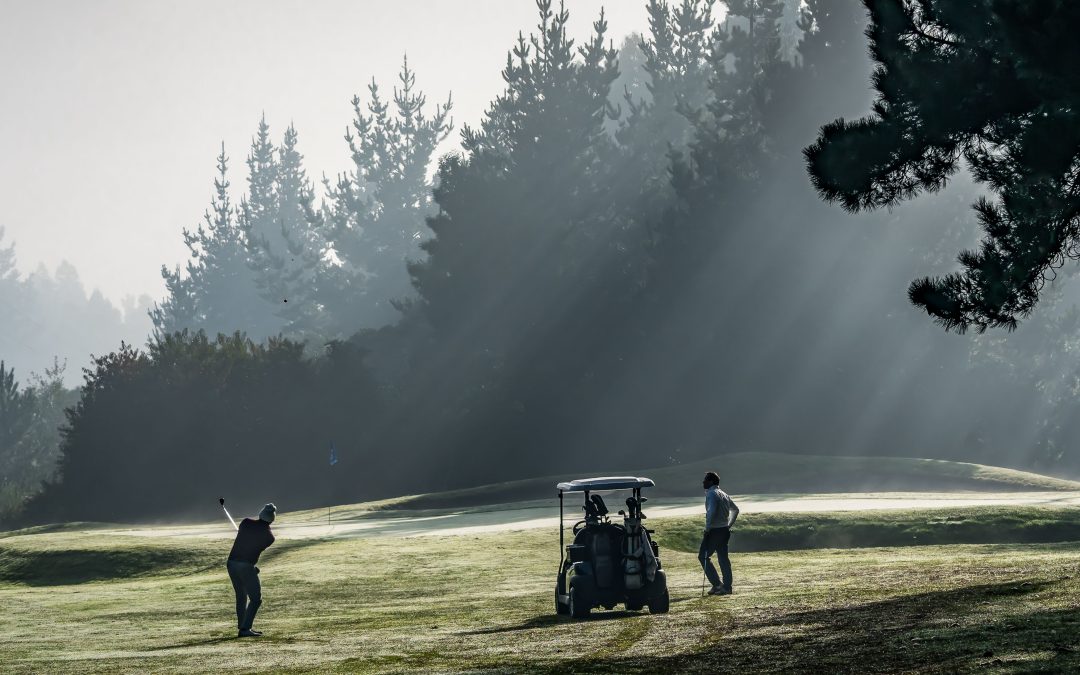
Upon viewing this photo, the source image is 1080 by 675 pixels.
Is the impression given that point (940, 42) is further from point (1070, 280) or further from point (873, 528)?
point (1070, 280)

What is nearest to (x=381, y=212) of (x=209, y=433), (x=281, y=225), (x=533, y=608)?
(x=281, y=225)

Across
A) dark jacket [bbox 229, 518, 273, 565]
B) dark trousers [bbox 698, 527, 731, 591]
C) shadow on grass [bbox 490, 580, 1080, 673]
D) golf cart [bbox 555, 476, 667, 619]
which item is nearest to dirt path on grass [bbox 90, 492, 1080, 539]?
dark trousers [bbox 698, 527, 731, 591]

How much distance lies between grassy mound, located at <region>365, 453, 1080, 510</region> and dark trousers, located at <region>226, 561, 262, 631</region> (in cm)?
3072

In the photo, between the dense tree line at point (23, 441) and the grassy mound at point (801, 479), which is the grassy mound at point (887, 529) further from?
the dense tree line at point (23, 441)

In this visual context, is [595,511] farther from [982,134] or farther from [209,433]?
[209,433]

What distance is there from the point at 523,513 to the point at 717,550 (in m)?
23.6

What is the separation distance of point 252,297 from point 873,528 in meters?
137

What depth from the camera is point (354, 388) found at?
244ft

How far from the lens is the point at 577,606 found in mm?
18609

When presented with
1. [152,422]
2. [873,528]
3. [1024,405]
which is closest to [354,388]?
[152,422]

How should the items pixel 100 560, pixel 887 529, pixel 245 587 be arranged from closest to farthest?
pixel 245 587 → pixel 887 529 → pixel 100 560

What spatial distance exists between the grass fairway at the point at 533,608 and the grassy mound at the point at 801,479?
1576 centimetres

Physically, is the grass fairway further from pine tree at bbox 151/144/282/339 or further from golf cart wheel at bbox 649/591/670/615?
pine tree at bbox 151/144/282/339

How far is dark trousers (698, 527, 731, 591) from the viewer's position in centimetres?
2056
